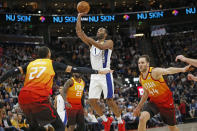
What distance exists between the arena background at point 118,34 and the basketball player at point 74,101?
306 inches

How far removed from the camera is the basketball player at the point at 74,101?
23.4 feet

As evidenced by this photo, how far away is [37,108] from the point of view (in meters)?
4.13

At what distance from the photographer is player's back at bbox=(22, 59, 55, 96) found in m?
4.18

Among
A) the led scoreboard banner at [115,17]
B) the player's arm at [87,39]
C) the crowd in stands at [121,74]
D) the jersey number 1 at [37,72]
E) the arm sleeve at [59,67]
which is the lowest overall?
the crowd in stands at [121,74]

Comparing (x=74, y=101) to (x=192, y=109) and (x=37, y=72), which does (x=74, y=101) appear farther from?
(x=192, y=109)

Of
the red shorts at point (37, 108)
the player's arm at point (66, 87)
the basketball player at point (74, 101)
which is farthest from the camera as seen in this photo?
the basketball player at point (74, 101)

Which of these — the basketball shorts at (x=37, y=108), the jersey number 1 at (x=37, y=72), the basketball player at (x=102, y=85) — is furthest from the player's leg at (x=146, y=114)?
the jersey number 1 at (x=37, y=72)

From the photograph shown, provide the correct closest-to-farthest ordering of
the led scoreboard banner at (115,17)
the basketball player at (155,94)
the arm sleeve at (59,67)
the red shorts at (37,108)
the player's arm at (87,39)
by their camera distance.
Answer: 1. the red shorts at (37,108)
2. the arm sleeve at (59,67)
3. the basketball player at (155,94)
4. the player's arm at (87,39)
5. the led scoreboard banner at (115,17)

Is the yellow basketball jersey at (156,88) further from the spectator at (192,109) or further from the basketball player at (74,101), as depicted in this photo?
the spectator at (192,109)

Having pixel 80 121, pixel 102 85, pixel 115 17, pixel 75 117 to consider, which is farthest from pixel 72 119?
pixel 115 17

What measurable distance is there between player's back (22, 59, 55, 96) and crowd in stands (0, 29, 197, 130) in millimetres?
5943

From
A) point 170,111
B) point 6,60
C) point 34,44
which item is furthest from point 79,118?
point 34,44

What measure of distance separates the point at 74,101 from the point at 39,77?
3276mm

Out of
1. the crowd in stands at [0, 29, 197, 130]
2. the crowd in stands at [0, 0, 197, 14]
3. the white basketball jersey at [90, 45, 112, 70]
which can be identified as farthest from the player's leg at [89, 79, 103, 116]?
the crowd in stands at [0, 0, 197, 14]
